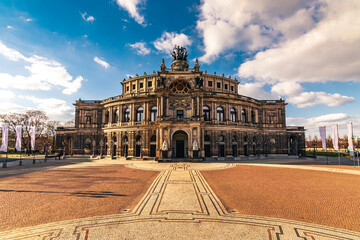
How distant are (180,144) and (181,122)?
19.6 feet

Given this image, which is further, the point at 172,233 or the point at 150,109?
the point at 150,109

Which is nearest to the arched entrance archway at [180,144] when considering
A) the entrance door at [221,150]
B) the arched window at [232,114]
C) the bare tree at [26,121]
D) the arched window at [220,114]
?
the entrance door at [221,150]

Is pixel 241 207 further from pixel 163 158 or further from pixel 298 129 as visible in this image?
pixel 298 129

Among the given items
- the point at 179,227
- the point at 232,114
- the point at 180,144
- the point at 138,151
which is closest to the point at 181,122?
the point at 180,144

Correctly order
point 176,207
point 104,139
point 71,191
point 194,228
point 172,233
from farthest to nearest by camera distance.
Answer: point 104,139, point 71,191, point 176,207, point 194,228, point 172,233

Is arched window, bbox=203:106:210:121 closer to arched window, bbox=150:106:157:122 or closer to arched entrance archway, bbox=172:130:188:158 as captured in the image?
arched entrance archway, bbox=172:130:188:158

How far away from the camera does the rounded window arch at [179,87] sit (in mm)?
37656

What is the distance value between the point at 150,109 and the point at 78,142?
24.1 m

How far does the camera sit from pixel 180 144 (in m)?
37.2

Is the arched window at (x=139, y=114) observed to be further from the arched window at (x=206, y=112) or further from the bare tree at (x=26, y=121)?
the bare tree at (x=26, y=121)

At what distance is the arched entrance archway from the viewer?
36.8m

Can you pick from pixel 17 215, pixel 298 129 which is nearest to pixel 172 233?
pixel 17 215

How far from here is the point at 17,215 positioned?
8.41 meters

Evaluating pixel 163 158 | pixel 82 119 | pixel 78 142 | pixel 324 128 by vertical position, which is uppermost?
pixel 82 119
